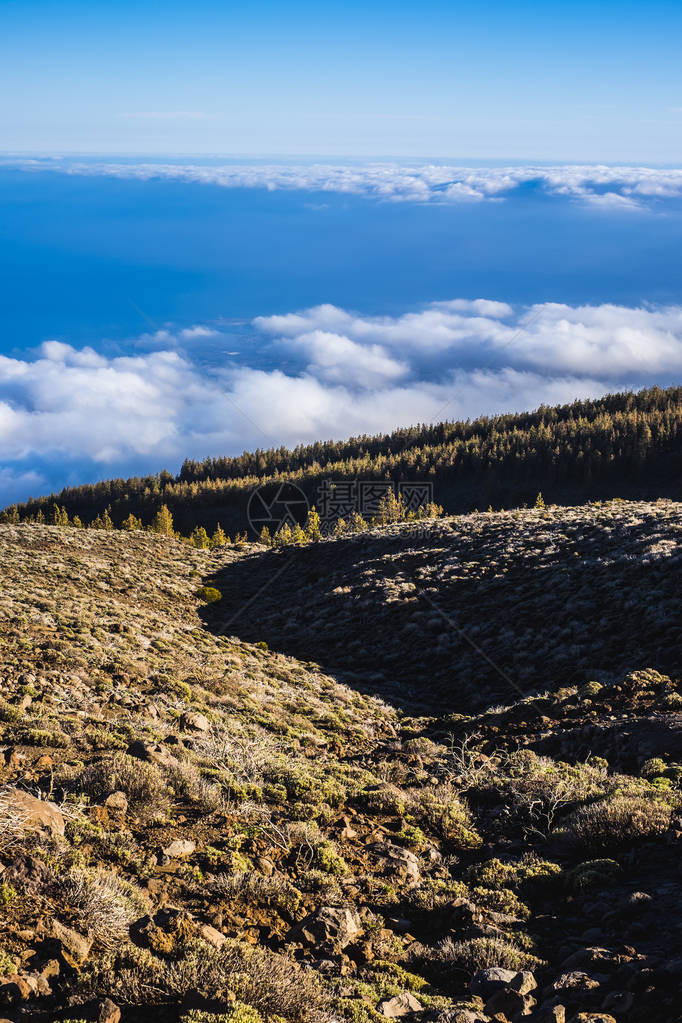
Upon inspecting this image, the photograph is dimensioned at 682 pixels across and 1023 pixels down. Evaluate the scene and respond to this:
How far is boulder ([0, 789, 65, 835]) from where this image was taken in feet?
18.8

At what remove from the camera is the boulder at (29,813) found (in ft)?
18.8

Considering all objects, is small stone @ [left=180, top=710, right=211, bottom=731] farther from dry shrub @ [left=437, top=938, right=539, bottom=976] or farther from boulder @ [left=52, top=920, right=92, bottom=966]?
dry shrub @ [left=437, top=938, right=539, bottom=976]

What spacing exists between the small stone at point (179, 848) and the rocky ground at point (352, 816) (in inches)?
0.9

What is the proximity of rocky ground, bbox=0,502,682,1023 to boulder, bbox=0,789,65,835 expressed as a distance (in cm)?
4

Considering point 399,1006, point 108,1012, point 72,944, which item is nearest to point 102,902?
point 72,944

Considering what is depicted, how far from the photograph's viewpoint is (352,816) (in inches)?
324


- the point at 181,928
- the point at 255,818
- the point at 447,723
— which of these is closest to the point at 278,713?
the point at 447,723

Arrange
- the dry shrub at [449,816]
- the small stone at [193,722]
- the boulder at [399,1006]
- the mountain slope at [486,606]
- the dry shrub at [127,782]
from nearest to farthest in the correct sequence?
the boulder at [399,1006] → the dry shrub at [127,782] → the dry shrub at [449,816] → the small stone at [193,722] → the mountain slope at [486,606]

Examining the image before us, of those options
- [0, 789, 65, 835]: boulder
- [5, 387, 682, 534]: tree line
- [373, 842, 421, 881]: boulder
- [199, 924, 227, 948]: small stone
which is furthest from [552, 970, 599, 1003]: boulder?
[5, 387, 682, 534]: tree line

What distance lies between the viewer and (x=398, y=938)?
18.7 feet

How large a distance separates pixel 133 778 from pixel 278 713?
583 centimetres

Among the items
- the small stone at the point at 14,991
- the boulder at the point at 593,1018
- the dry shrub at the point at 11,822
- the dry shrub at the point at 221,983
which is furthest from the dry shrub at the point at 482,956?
the dry shrub at the point at 11,822

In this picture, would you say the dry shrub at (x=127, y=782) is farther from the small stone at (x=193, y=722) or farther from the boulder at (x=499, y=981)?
the boulder at (x=499, y=981)

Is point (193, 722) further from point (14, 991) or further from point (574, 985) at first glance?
point (574, 985)
